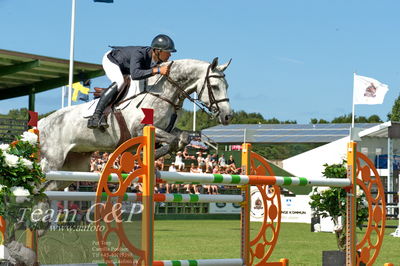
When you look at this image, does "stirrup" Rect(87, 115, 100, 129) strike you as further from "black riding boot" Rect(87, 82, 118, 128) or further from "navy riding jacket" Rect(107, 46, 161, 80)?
"navy riding jacket" Rect(107, 46, 161, 80)

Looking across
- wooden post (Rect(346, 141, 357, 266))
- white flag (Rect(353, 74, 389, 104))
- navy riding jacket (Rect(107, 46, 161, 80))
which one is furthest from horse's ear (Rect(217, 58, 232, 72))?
white flag (Rect(353, 74, 389, 104))

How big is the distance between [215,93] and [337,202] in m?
1.42

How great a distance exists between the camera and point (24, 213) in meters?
3.41

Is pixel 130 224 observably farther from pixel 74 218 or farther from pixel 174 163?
pixel 174 163

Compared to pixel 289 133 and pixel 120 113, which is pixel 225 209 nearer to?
pixel 120 113

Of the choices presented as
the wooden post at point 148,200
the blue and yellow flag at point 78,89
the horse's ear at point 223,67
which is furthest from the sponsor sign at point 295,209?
the wooden post at point 148,200

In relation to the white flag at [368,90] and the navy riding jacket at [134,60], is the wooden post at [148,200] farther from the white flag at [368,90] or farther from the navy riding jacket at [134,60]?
the white flag at [368,90]

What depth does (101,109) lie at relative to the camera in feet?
21.9

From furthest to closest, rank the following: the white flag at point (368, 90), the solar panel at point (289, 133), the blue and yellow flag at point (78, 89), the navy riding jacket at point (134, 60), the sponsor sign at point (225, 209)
Answer: the solar panel at point (289, 133) → the white flag at point (368, 90) → the blue and yellow flag at point (78, 89) → the sponsor sign at point (225, 209) → the navy riding jacket at point (134, 60)

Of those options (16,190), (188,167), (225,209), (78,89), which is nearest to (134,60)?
(16,190)

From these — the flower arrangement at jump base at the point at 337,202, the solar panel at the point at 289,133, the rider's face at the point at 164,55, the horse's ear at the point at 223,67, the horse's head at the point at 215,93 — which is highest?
the solar panel at the point at 289,133

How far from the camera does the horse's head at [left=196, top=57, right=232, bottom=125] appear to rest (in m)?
6.48

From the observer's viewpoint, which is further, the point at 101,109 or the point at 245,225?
the point at 101,109

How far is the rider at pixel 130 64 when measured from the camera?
6453 mm
